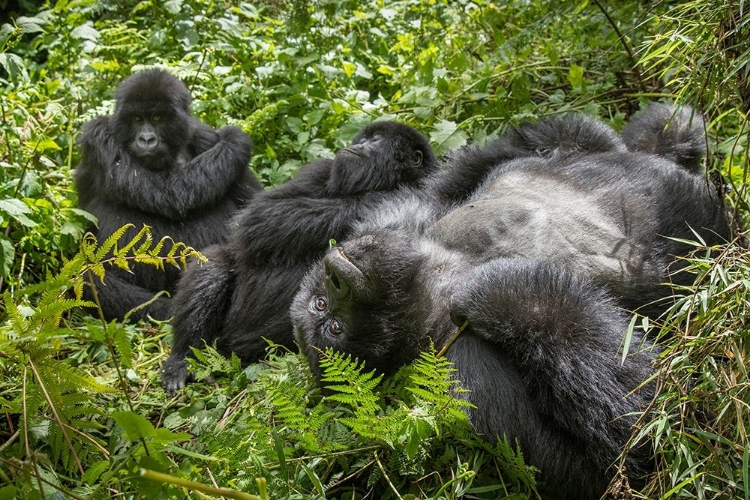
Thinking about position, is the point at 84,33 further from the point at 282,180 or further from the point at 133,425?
the point at 133,425

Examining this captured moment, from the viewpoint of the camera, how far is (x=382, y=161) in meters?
→ 4.04

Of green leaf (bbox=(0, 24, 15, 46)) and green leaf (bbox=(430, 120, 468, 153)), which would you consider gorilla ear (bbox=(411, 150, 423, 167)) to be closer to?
green leaf (bbox=(430, 120, 468, 153))

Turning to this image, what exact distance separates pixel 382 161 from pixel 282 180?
4.72 feet

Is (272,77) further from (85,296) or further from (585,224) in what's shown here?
(585,224)

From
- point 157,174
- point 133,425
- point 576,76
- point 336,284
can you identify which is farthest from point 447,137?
point 133,425

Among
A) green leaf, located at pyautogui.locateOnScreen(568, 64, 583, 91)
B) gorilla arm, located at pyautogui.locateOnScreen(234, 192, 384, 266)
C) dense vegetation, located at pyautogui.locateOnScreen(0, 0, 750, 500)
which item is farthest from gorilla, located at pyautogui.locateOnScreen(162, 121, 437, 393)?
green leaf, located at pyautogui.locateOnScreen(568, 64, 583, 91)

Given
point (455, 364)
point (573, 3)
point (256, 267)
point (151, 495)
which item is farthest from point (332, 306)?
point (573, 3)

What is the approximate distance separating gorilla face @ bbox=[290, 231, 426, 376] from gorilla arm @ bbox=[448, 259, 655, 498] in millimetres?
354

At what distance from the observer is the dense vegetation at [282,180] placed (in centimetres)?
224

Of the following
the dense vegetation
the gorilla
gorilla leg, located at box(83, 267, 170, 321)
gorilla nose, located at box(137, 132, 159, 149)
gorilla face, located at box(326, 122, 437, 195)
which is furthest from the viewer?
gorilla nose, located at box(137, 132, 159, 149)

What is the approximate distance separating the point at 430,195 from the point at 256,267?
3.17 feet

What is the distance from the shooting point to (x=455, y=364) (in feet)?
9.04

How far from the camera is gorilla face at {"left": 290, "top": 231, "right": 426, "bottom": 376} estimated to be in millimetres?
3027

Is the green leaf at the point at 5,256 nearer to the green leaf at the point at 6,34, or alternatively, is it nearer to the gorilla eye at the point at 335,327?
the green leaf at the point at 6,34
